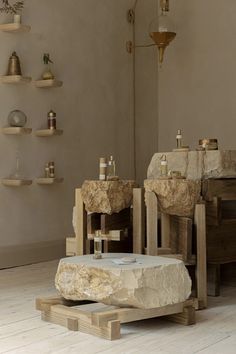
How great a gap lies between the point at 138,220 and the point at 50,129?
1.80 m

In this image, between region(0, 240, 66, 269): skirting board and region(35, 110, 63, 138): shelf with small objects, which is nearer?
region(0, 240, 66, 269): skirting board

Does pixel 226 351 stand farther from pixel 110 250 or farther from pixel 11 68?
pixel 11 68

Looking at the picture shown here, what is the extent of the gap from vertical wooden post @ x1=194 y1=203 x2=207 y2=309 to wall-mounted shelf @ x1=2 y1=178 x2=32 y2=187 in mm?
1712

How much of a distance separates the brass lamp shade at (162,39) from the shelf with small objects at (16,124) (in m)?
1.57

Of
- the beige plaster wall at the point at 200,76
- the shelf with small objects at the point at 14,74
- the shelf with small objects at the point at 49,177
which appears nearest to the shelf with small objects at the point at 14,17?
the shelf with small objects at the point at 14,74

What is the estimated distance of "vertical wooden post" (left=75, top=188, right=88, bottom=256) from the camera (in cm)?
370

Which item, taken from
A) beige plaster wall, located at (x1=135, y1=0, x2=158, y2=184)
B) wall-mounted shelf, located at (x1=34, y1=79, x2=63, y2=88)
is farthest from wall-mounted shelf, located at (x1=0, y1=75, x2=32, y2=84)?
beige plaster wall, located at (x1=135, y1=0, x2=158, y2=184)

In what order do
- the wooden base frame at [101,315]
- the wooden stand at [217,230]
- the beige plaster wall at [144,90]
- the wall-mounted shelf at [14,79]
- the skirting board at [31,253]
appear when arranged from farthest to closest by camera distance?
the beige plaster wall at [144,90] < the skirting board at [31,253] < the wall-mounted shelf at [14,79] < the wooden stand at [217,230] < the wooden base frame at [101,315]

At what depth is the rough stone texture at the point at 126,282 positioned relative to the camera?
2.96 m

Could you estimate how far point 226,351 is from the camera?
268 centimetres

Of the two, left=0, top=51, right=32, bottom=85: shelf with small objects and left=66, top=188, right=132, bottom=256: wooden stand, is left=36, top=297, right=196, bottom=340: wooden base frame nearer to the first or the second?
left=66, top=188, right=132, bottom=256: wooden stand

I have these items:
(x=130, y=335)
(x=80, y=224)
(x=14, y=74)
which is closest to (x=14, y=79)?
(x=14, y=74)

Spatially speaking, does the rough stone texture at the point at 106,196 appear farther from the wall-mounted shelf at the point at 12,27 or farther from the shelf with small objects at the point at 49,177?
the wall-mounted shelf at the point at 12,27

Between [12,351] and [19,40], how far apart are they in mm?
3009
